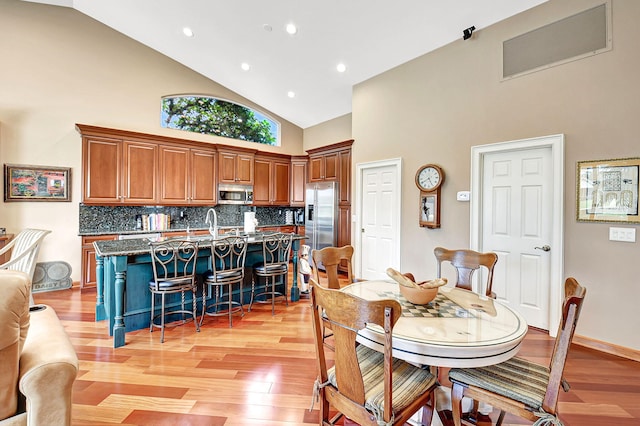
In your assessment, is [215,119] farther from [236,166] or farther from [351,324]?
[351,324]

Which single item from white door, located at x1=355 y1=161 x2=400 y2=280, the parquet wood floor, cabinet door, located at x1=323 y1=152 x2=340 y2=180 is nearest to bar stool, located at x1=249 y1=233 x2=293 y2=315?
the parquet wood floor

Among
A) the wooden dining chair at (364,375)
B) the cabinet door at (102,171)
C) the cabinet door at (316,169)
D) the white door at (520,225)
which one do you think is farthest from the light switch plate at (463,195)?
the cabinet door at (102,171)

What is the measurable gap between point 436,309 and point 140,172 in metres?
5.21

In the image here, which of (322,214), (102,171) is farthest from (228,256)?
(102,171)

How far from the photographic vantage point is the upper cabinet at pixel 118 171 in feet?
15.3

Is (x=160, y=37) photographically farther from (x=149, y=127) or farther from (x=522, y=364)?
(x=522, y=364)

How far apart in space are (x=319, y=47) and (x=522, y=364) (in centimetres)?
445

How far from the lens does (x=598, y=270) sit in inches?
→ 114

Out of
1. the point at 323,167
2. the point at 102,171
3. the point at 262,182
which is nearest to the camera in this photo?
the point at 102,171

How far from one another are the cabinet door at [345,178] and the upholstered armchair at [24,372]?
4.69 m

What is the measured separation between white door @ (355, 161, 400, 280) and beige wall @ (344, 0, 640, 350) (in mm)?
200

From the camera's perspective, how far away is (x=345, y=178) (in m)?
5.60

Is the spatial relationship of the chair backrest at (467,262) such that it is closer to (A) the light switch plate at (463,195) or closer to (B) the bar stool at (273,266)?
(A) the light switch plate at (463,195)

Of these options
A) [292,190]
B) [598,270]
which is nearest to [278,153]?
[292,190]
